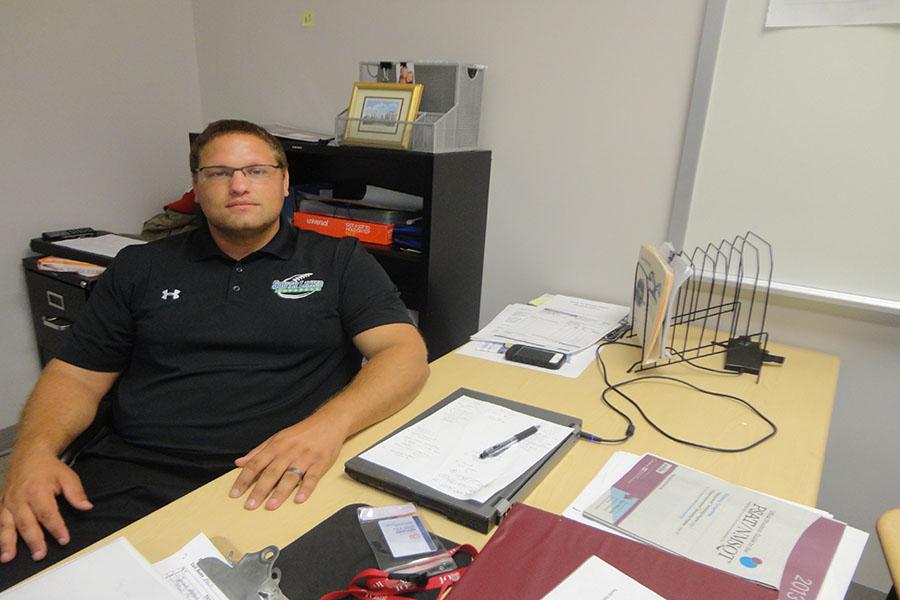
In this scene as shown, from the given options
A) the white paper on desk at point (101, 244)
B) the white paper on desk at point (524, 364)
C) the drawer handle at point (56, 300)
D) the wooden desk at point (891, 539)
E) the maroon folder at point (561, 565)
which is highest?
the maroon folder at point (561, 565)

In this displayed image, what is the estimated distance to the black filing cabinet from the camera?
198 centimetres

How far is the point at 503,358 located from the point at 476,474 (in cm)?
56

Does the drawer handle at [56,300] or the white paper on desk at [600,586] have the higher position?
the white paper on desk at [600,586]

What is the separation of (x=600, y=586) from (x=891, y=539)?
22.8 inches

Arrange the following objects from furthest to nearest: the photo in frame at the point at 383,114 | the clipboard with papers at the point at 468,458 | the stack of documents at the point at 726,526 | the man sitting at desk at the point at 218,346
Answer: the photo in frame at the point at 383,114 → the man sitting at desk at the point at 218,346 → the clipboard with papers at the point at 468,458 → the stack of documents at the point at 726,526

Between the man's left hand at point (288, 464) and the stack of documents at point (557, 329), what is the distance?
1.86 feet

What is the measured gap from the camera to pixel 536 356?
1.41 m

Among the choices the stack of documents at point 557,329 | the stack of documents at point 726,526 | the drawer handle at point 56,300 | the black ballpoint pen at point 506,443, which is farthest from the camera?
the drawer handle at point 56,300

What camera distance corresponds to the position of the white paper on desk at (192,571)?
67cm

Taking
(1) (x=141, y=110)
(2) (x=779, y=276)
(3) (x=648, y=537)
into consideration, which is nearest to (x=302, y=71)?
(1) (x=141, y=110)

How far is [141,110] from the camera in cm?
244

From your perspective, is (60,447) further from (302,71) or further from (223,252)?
(302,71)

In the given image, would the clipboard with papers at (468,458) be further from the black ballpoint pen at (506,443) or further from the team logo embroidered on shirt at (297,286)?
the team logo embroidered on shirt at (297,286)

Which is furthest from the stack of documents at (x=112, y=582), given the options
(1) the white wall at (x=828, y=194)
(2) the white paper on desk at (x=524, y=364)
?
(1) the white wall at (x=828, y=194)
